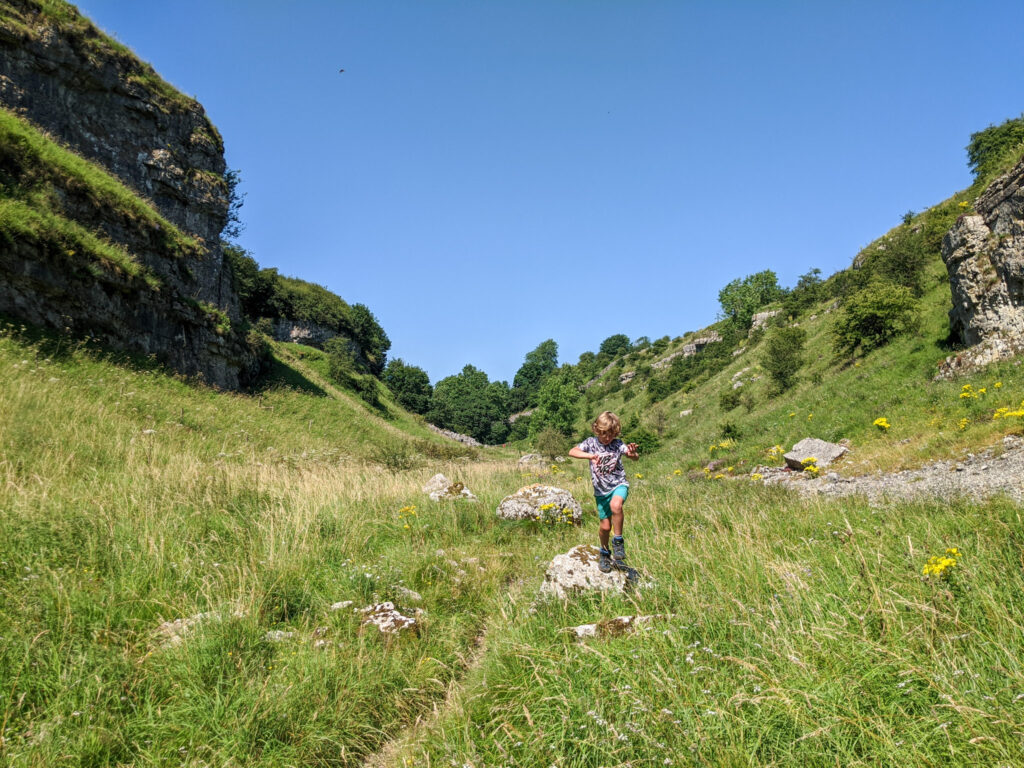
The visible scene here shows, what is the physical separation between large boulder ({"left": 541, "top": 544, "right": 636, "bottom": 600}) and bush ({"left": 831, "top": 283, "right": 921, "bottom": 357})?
19.7m

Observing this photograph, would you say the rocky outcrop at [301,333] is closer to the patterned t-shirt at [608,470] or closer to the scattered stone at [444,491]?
the scattered stone at [444,491]

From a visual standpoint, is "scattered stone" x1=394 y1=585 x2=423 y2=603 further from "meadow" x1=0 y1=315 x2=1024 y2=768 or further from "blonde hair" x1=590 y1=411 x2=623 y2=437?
"blonde hair" x1=590 y1=411 x2=623 y2=437

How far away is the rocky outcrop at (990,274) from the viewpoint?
466 inches

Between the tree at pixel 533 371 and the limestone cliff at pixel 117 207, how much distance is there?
121178 mm

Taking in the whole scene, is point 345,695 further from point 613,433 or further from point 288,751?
point 613,433

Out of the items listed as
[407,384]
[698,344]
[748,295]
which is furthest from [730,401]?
[748,295]

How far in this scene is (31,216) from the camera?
11.8 meters

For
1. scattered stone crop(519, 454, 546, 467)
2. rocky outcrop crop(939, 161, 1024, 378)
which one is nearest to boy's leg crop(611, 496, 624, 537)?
rocky outcrop crop(939, 161, 1024, 378)

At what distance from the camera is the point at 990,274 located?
41.4 ft

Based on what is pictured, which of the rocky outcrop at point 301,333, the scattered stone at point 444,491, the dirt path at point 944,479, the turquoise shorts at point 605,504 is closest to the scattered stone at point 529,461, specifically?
the scattered stone at point 444,491

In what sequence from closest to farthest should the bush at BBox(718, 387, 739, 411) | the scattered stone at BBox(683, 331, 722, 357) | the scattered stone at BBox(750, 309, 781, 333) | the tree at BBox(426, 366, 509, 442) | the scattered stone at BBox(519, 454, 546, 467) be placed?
the scattered stone at BBox(519, 454, 546, 467)
the bush at BBox(718, 387, 739, 411)
the scattered stone at BBox(750, 309, 781, 333)
the scattered stone at BBox(683, 331, 722, 357)
the tree at BBox(426, 366, 509, 442)

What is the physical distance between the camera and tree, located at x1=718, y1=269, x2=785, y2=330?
70.6 m

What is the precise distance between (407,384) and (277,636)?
196 feet

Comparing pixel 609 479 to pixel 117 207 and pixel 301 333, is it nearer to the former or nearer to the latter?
pixel 117 207
